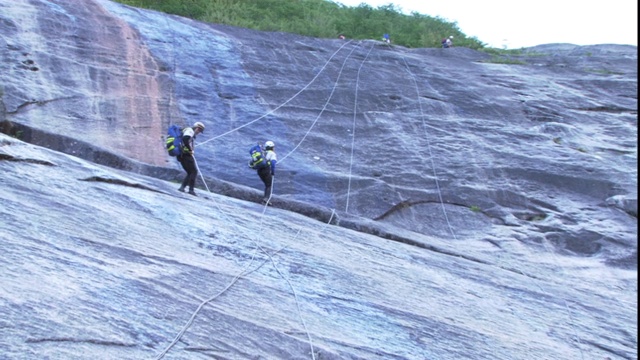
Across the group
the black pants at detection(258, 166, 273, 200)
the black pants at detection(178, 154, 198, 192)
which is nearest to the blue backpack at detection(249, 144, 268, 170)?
the black pants at detection(258, 166, 273, 200)

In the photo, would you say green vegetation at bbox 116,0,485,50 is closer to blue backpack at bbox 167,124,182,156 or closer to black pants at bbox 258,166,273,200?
black pants at bbox 258,166,273,200

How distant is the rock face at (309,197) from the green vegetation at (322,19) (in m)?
4.06

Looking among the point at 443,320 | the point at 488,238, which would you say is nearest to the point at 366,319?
the point at 443,320

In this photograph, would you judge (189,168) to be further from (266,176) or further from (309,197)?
(309,197)

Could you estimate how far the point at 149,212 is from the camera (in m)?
8.86

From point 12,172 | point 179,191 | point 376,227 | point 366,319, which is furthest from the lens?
point 376,227

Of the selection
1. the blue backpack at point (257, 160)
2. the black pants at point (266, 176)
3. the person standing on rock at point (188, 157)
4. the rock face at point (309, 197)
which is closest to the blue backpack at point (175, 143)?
the person standing on rock at point (188, 157)

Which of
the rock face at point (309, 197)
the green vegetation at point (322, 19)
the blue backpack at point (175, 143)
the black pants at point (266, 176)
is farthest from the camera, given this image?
the green vegetation at point (322, 19)

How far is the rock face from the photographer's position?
253 inches

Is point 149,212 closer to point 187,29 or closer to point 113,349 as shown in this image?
point 113,349

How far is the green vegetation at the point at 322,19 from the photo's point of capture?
24.6 m

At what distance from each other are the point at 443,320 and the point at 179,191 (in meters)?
4.63

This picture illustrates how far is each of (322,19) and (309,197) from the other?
47.7 ft

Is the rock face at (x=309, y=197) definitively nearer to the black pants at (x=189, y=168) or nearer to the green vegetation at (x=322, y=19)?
the black pants at (x=189, y=168)
